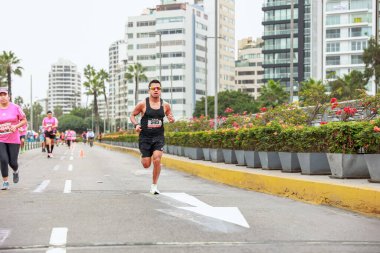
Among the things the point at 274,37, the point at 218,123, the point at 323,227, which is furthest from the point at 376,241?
the point at 274,37

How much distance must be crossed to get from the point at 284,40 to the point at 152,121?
109m

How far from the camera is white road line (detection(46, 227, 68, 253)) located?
495 cm

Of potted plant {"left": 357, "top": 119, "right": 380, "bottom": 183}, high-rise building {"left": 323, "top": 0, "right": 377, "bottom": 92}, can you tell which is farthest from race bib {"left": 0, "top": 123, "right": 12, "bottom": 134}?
high-rise building {"left": 323, "top": 0, "right": 377, "bottom": 92}

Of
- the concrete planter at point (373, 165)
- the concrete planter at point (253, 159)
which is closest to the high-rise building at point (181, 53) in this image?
the concrete planter at point (253, 159)

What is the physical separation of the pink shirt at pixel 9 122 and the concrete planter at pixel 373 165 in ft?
20.1

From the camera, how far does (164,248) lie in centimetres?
504

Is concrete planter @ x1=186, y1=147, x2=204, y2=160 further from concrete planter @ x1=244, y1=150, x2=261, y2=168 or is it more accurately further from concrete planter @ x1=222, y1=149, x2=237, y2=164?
concrete planter @ x1=244, y1=150, x2=261, y2=168

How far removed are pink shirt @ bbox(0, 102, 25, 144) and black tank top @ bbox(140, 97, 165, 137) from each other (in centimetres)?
244

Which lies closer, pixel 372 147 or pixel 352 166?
pixel 372 147

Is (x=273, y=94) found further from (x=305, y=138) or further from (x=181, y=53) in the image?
(x=305, y=138)

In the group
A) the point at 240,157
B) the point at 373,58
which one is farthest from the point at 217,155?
the point at 373,58

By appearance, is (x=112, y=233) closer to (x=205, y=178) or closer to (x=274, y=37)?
(x=205, y=178)

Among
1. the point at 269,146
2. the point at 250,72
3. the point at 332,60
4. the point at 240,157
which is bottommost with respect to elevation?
the point at 240,157

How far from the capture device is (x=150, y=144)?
991cm
